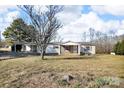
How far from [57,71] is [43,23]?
1.35 metres

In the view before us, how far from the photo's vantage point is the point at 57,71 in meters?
8.07

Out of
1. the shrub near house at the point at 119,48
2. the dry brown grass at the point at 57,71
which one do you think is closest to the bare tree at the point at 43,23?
the dry brown grass at the point at 57,71

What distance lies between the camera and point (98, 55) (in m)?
8.94

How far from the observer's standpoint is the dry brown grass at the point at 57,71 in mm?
7824

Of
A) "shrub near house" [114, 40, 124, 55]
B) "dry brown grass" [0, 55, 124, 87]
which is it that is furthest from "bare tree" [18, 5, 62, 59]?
"shrub near house" [114, 40, 124, 55]

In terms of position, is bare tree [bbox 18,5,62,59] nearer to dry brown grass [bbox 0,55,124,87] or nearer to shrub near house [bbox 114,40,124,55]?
dry brown grass [bbox 0,55,124,87]

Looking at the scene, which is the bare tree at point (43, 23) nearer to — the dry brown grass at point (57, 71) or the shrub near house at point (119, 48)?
the dry brown grass at point (57, 71)

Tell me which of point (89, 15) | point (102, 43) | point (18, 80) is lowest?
point (18, 80)

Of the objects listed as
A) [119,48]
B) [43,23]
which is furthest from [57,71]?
[119,48]

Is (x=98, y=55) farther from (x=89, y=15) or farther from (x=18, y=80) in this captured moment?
(x=18, y=80)

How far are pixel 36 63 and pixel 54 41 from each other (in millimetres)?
763

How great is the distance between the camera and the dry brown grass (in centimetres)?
782
